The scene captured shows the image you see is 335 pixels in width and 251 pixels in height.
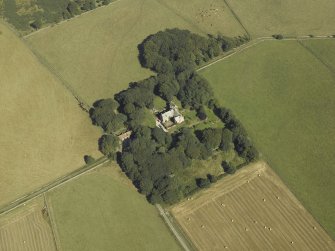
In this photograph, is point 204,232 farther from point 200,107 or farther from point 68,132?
point 68,132

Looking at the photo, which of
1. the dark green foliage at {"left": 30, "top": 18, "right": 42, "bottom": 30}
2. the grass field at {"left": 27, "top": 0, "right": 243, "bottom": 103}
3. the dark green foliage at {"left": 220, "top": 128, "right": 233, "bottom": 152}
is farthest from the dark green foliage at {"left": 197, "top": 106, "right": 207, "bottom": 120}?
the dark green foliage at {"left": 30, "top": 18, "right": 42, "bottom": 30}

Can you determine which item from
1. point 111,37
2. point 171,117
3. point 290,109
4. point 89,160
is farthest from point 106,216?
point 111,37

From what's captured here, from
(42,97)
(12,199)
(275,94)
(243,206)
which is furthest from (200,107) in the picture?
(12,199)

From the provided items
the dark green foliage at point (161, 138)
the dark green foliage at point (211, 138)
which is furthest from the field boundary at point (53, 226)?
the dark green foliage at point (211, 138)

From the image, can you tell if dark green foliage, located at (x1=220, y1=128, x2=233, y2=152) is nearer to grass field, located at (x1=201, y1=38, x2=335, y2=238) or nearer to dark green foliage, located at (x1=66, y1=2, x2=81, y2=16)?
grass field, located at (x1=201, y1=38, x2=335, y2=238)

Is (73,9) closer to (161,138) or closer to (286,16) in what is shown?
(161,138)
